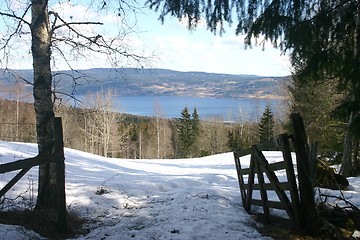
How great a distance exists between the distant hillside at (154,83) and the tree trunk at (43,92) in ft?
2.49

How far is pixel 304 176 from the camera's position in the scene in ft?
16.3

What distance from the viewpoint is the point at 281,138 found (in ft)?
16.7

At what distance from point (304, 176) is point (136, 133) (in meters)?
63.5

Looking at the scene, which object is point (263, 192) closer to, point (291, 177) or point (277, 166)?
point (277, 166)

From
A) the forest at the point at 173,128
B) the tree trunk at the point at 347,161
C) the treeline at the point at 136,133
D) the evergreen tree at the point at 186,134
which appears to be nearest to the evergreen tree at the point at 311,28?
the forest at the point at 173,128

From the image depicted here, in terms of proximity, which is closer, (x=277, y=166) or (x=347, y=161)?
(x=277, y=166)

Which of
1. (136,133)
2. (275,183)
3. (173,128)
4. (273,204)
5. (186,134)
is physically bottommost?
(136,133)

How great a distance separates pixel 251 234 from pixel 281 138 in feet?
5.01

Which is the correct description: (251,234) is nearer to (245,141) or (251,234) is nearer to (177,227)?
(177,227)

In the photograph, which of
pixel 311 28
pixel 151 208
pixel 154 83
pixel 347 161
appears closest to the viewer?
pixel 311 28

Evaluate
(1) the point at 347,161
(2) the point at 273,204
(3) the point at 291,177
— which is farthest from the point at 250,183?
(1) the point at 347,161

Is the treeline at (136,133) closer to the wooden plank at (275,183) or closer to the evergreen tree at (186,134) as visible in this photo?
the evergreen tree at (186,134)

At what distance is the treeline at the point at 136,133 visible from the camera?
1447 inches

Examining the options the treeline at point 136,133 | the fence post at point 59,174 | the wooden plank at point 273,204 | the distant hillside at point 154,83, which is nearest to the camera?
the fence post at point 59,174
